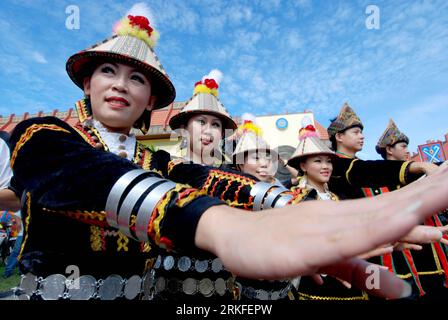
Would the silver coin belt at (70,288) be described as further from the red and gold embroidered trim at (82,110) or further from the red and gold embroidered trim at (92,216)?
the red and gold embroidered trim at (82,110)

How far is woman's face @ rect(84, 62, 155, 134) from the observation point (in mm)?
1510

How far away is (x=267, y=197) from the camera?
1.68 metres

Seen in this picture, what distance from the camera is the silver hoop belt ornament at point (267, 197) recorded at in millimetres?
1629

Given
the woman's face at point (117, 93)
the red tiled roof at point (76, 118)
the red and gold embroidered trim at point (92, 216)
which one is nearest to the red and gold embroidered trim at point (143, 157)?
the woman's face at point (117, 93)

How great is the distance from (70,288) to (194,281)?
114 centimetres

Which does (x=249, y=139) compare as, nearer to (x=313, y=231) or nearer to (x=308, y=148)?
(x=308, y=148)

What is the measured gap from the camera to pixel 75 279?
1.17m

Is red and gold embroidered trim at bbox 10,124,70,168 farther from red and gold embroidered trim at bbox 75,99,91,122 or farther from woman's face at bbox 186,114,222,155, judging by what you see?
woman's face at bbox 186,114,222,155

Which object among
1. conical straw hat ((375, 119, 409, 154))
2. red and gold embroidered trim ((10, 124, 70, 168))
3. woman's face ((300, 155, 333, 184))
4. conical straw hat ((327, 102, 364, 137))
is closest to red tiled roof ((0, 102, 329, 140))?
conical straw hat ((375, 119, 409, 154))

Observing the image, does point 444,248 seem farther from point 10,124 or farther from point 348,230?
point 10,124

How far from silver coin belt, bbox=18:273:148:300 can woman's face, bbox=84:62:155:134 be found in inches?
31.8

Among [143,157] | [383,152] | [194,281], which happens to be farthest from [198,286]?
[383,152]

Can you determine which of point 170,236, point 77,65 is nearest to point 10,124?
point 77,65
